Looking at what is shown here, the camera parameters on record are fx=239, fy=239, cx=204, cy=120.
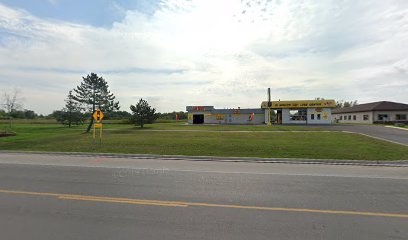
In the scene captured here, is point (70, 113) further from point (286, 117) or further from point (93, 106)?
point (286, 117)

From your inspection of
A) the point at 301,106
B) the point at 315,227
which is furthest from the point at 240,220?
the point at 301,106

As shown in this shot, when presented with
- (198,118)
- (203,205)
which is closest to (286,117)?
(198,118)

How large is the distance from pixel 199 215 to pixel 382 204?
3.93 m

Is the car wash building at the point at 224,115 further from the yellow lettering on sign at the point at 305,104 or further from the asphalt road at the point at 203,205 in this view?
the asphalt road at the point at 203,205

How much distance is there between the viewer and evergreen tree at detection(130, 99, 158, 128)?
37562 mm

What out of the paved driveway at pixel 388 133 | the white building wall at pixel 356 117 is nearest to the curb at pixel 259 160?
the paved driveway at pixel 388 133

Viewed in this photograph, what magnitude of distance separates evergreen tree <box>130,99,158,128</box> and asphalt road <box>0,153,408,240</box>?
2944 centimetres

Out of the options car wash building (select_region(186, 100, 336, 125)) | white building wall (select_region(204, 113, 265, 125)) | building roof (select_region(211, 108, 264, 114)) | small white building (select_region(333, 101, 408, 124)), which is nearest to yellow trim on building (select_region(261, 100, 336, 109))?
car wash building (select_region(186, 100, 336, 125))

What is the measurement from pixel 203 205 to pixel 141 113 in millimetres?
34173

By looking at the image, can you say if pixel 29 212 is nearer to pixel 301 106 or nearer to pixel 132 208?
pixel 132 208

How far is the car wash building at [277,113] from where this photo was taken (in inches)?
1720

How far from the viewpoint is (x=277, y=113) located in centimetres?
4641

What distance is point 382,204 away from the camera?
5102 millimetres

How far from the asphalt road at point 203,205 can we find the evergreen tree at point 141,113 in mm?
29437
